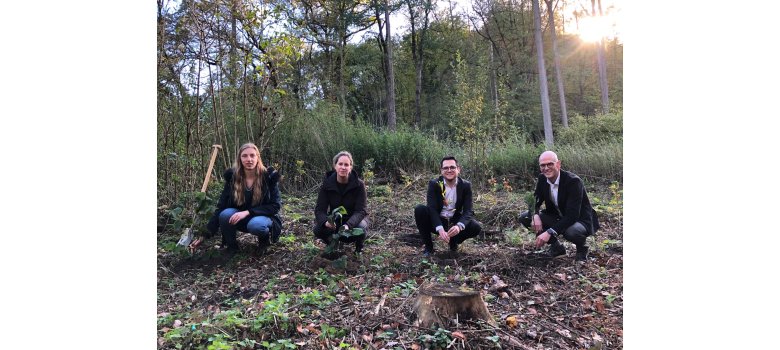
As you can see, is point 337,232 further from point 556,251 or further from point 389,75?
point 389,75

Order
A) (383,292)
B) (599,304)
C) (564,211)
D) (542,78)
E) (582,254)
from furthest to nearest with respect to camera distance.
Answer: (542,78) < (564,211) < (582,254) < (383,292) < (599,304)

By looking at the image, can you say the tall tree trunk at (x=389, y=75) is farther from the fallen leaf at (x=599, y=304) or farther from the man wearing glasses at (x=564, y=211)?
the fallen leaf at (x=599, y=304)

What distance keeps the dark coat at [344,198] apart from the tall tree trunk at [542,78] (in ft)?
6.62

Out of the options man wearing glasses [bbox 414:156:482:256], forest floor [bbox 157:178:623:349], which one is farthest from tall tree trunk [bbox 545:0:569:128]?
man wearing glasses [bbox 414:156:482:256]

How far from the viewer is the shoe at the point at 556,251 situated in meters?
3.04

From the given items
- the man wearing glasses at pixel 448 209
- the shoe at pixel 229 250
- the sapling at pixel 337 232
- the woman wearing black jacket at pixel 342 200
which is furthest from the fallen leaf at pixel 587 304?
the shoe at pixel 229 250

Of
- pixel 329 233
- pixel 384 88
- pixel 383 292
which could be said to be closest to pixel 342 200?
pixel 329 233

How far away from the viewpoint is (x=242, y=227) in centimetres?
323

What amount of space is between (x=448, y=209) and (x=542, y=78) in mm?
2180

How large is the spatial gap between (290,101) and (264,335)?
118 inches
